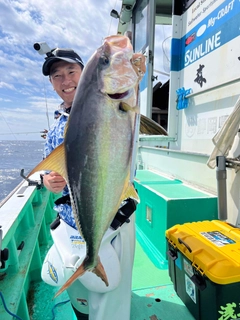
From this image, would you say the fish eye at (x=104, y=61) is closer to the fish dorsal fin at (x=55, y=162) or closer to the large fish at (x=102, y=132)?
the large fish at (x=102, y=132)

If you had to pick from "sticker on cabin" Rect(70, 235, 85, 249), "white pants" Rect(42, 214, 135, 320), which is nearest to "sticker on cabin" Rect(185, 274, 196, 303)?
"white pants" Rect(42, 214, 135, 320)

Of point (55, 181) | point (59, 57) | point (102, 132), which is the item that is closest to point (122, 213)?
point (55, 181)

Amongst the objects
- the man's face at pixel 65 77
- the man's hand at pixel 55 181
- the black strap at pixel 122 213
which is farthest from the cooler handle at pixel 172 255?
the man's face at pixel 65 77

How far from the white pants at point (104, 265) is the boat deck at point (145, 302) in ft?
1.74

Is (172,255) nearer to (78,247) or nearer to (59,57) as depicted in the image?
(78,247)

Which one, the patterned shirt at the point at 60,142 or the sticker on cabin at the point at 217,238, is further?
the sticker on cabin at the point at 217,238

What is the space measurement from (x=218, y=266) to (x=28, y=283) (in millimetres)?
1984

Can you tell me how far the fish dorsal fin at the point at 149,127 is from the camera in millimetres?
1258

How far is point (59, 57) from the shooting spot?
5.22 ft

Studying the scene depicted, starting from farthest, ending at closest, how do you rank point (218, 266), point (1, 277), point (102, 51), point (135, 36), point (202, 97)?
1. point (135, 36)
2. point (202, 97)
3. point (1, 277)
4. point (218, 266)
5. point (102, 51)

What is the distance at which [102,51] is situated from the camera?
3.45 ft

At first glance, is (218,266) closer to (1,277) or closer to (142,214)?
(1,277)

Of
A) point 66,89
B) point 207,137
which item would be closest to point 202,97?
point 207,137

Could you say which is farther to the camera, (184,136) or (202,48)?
(184,136)
